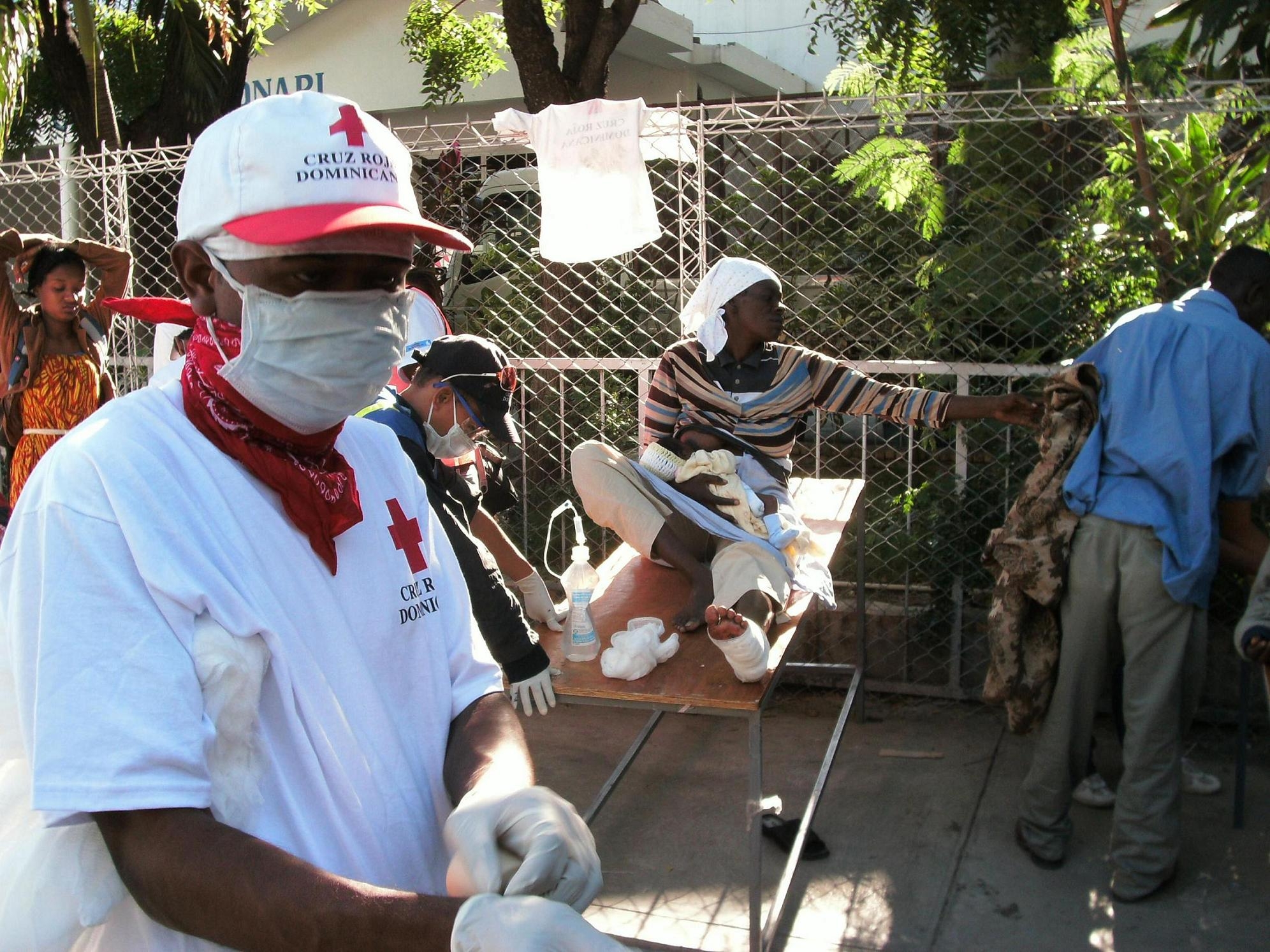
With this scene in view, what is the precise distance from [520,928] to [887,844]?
10.9 feet

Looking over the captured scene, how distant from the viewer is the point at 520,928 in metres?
0.98

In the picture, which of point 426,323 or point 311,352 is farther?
point 426,323

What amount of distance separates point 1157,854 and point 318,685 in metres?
3.22

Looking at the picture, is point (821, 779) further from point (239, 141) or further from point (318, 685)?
point (239, 141)

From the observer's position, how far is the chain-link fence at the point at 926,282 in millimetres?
4512

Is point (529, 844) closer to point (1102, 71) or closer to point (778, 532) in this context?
point (778, 532)

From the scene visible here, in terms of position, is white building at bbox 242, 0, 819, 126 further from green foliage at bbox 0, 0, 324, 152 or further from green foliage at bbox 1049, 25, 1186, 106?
green foliage at bbox 1049, 25, 1186, 106

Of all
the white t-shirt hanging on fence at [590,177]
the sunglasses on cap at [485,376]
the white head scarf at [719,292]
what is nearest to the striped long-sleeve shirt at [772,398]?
the white head scarf at [719,292]

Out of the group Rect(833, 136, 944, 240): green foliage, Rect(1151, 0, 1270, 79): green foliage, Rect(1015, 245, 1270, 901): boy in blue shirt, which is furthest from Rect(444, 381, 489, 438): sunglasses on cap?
Rect(1151, 0, 1270, 79): green foliage

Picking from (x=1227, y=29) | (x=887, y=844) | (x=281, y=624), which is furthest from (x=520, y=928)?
(x=1227, y=29)

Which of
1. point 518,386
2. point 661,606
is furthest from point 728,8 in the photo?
point 661,606

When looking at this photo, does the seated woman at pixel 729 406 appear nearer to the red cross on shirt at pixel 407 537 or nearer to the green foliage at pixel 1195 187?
the green foliage at pixel 1195 187

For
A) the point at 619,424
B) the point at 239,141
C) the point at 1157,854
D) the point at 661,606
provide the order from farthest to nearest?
the point at 619,424
the point at 661,606
the point at 1157,854
the point at 239,141

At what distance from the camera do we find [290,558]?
1.22m
